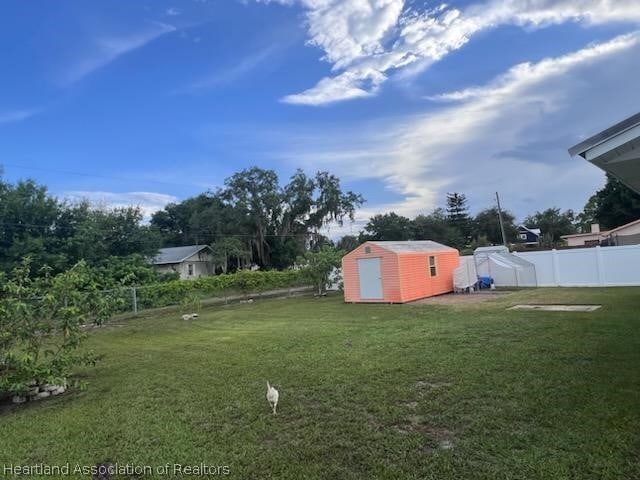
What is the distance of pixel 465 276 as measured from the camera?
Answer: 54.3ft

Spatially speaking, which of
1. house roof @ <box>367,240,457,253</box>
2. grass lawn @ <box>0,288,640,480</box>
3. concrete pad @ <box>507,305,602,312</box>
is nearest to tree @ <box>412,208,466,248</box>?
house roof @ <box>367,240,457,253</box>

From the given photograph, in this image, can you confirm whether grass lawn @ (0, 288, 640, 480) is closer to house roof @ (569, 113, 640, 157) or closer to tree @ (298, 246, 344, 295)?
house roof @ (569, 113, 640, 157)

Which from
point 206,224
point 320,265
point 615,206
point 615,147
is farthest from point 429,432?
point 615,206

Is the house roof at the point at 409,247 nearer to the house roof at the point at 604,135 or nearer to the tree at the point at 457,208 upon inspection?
the house roof at the point at 604,135

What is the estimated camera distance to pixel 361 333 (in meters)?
8.45

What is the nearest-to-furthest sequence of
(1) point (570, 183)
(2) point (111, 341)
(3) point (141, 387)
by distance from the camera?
(3) point (141, 387) → (2) point (111, 341) → (1) point (570, 183)

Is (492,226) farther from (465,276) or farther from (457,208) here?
(465,276)

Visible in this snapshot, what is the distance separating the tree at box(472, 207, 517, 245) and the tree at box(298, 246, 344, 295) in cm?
3648

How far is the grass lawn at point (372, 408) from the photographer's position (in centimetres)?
297

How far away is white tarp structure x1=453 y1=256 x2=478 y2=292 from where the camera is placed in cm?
1644

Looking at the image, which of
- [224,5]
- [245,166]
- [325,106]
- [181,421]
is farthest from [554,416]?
[245,166]

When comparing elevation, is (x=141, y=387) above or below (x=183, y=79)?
below

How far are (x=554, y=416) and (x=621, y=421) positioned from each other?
0.50m

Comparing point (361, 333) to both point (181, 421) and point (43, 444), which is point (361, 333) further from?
point (43, 444)
